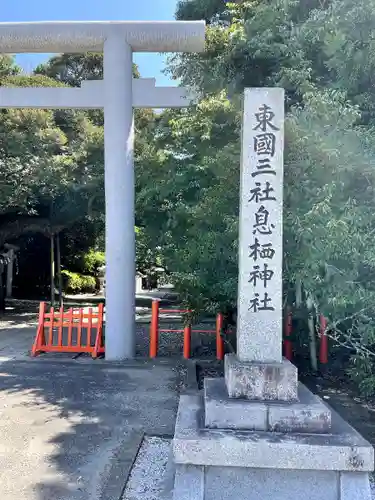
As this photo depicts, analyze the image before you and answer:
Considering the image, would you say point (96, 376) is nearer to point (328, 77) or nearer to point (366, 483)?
point (366, 483)

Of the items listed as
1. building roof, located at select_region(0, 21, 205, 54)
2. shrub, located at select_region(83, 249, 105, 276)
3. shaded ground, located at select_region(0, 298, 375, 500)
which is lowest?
shaded ground, located at select_region(0, 298, 375, 500)

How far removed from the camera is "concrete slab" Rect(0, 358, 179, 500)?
361 centimetres

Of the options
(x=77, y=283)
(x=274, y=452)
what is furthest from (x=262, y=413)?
(x=77, y=283)

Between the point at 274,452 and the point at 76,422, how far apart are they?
2476mm

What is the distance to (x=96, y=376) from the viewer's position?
6832mm

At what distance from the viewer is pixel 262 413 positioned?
3.57 metres

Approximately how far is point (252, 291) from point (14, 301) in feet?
57.7

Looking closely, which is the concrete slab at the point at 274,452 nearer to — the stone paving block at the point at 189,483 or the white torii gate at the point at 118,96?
the stone paving block at the point at 189,483

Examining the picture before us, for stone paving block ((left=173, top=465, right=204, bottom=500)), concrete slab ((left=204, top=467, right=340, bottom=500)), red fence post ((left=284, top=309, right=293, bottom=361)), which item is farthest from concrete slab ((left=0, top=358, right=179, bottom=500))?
red fence post ((left=284, top=309, right=293, bottom=361))

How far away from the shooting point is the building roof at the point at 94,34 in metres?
7.86

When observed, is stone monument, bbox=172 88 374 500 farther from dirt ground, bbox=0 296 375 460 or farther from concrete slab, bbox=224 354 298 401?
A: dirt ground, bbox=0 296 375 460

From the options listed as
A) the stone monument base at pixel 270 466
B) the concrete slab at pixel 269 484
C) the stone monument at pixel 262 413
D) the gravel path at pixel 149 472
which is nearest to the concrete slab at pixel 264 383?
the stone monument at pixel 262 413

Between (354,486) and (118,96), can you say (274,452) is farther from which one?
(118,96)

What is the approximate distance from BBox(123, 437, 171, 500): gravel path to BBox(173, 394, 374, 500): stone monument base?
13.2 inches
